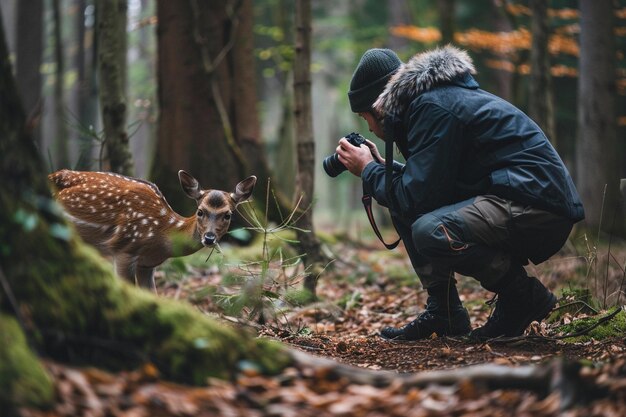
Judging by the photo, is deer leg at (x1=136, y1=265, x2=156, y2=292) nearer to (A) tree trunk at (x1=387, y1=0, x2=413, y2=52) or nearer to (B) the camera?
(B) the camera

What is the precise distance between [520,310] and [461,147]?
3.96ft

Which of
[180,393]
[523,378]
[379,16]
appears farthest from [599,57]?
[379,16]

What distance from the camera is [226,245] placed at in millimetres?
9297

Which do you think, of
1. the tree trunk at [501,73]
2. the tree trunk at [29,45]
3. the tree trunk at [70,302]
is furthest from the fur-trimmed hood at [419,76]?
the tree trunk at [501,73]

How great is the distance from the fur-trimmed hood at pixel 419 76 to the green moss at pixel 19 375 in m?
3.06

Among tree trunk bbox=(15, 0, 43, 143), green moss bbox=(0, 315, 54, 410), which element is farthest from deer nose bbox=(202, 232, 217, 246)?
tree trunk bbox=(15, 0, 43, 143)

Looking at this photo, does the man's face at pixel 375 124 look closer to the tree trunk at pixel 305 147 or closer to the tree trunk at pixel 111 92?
the tree trunk at pixel 305 147

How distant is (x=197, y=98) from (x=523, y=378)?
291 inches

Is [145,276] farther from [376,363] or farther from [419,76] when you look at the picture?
[419,76]

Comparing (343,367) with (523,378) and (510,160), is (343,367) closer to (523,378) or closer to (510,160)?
(523,378)

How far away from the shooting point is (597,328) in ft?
17.7

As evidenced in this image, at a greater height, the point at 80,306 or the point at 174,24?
the point at 174,24

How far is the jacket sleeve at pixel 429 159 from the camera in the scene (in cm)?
481

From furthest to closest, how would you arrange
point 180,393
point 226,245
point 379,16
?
point 379,16 → point 226,245 → point 180,393
